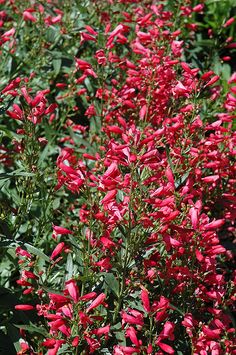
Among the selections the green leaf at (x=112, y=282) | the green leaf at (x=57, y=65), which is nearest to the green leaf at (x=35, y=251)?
the green leaf at (x=112, y=282)

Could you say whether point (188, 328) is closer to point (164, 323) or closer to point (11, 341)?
point (164, 323)

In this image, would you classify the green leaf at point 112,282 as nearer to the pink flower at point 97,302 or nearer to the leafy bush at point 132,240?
the leafy bush at point 132,240

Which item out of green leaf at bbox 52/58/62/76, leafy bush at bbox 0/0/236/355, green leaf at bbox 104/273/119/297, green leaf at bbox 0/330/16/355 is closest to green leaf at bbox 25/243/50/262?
leafy bush at bbox 0/0/236/355

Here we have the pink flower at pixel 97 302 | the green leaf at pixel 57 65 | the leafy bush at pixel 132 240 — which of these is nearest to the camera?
the pink flower at pixel 97 302

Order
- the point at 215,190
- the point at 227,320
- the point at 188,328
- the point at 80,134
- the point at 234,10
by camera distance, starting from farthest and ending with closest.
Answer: the point at 234,10, the point at 80,134, the point at 215,190, the point at 227,320, the point at 188,328

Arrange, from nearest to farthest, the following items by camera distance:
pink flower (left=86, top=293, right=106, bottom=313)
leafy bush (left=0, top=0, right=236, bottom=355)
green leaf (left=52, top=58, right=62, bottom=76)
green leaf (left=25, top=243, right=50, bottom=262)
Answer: pink flower (left=86, top=293, right=106, bottom=313), leafy bush (left=0, top=0, right=236, bottom=355), green leaf (left=25, top=243, right=50, bottom=262), green leaf (left=52, top=58, right=62, bottom=76)

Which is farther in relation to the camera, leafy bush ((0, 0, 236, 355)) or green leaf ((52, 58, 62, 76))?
green leaf ((52, 58, 62, 76))

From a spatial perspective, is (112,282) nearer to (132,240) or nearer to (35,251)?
(132,240)

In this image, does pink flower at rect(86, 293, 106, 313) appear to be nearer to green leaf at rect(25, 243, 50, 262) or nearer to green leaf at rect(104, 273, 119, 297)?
green leaf at rect(104, 273, 119, 297)

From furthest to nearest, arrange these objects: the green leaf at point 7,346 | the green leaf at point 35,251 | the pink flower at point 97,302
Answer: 1. the green leaf at point 7,346
2. the green leaf at point 35,251
3. the pink flower at point 97,302

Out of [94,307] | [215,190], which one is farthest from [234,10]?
[94,307]

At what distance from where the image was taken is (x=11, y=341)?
11.9ft

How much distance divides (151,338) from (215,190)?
4.43 ft

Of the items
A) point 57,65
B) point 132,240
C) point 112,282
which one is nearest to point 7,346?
point 112,282
